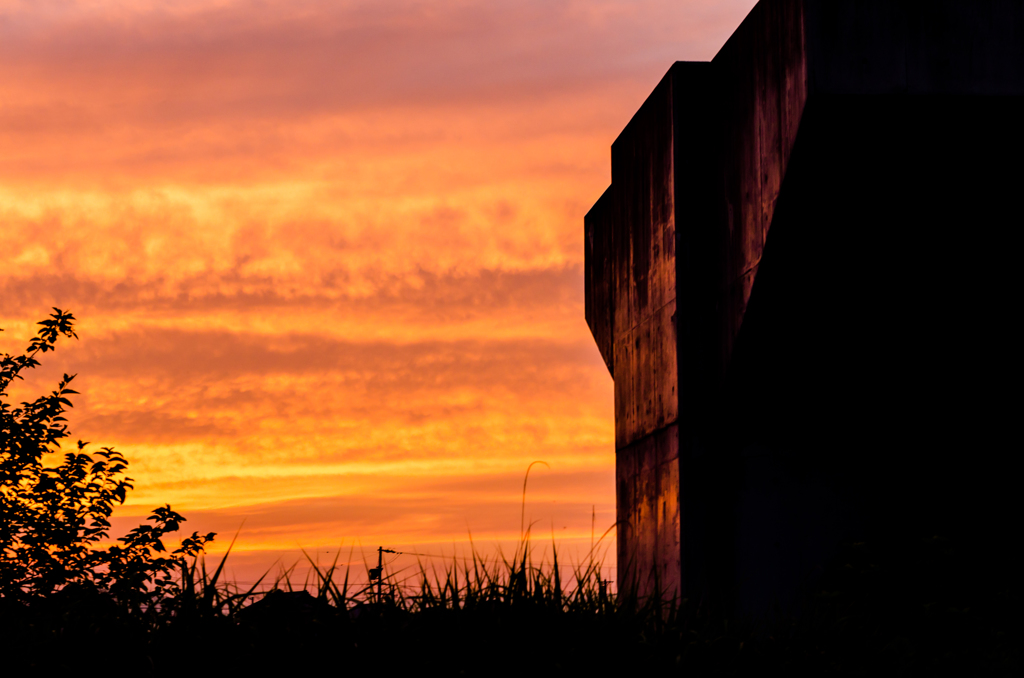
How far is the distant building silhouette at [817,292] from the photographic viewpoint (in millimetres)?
8680

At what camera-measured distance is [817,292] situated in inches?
420

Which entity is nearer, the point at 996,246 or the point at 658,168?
the point at 996,246

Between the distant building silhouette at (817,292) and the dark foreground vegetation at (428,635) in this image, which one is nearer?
the dark foreground vegetation at (428,635)

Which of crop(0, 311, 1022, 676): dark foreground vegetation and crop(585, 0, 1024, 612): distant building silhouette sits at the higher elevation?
crop(585, 0, 1024, 612): distant building silhouette

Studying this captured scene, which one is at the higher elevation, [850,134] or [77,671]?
[850,134]

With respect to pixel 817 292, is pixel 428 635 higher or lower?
lower

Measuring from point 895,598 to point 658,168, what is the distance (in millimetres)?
5037

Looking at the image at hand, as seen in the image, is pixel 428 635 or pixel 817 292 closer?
pixel 428 635

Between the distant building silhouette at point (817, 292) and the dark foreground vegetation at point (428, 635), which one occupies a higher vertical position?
the distant building silhouette at point (817, 292)

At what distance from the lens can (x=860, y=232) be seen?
10008 millimetres

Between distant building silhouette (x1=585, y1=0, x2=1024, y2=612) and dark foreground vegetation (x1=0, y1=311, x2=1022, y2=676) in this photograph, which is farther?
distant building silhouette (x1=585, y1=0, x2=1024, y2=612)

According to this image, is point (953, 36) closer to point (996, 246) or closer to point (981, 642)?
point (996, 246)

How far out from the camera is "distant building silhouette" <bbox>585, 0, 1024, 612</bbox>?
342 inches

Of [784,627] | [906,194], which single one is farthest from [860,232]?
[784,627]
